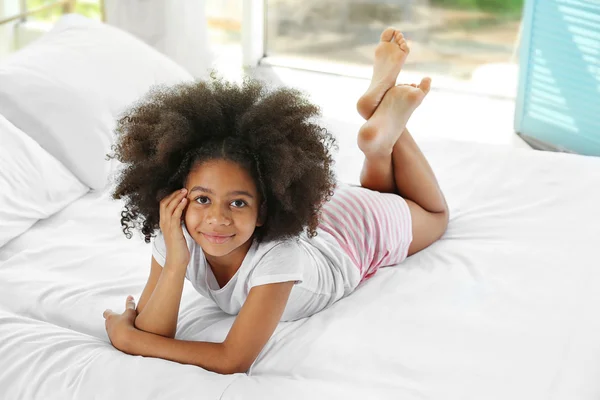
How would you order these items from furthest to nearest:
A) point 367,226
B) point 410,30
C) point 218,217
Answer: point 410,30 → point 367,226 → point 218,217

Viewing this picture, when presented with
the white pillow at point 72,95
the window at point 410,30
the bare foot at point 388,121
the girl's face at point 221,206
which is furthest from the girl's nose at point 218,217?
the window at point 410,30

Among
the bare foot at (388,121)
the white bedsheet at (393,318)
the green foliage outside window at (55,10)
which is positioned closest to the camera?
the white bedsheet at (393,318)

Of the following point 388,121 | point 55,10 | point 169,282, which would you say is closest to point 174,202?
point 169,282

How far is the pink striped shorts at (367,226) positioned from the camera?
5.22 feet

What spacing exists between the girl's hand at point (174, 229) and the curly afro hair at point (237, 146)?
0.10 feet

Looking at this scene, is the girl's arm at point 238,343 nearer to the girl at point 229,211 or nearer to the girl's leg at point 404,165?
the girl at point 229,211

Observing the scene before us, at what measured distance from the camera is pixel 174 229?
1.35 meters

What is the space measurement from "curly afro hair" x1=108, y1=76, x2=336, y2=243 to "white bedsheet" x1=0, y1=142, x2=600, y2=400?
0.22 m

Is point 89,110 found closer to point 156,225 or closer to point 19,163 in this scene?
point 19,163

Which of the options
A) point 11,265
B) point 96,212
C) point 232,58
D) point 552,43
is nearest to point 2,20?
point 96,212

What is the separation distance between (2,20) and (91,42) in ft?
1.40

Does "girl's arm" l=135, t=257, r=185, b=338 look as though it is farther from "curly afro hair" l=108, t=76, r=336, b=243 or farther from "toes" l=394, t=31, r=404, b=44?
"toes" l=394, t=31, r=404, b=44

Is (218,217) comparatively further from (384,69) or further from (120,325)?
(384,69)

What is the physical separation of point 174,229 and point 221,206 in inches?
4.0
